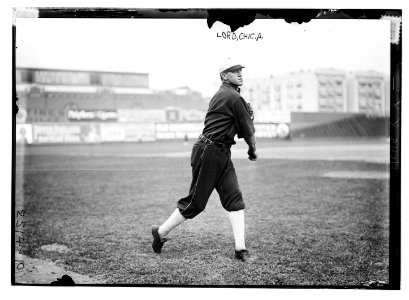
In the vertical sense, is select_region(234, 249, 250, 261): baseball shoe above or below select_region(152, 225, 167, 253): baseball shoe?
below

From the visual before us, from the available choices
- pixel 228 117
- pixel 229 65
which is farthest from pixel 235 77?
pixel 228 117

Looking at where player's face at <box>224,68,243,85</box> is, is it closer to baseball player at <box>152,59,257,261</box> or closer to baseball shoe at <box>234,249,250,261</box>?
baseball player at <box>152,59,257,261</box>

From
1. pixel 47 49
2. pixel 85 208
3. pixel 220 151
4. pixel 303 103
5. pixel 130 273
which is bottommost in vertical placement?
pixel 130 273

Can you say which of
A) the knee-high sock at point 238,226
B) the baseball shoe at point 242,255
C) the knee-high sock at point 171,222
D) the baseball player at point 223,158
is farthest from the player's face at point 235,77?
the baseball shoe at point 242,255

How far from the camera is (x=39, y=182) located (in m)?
6.16

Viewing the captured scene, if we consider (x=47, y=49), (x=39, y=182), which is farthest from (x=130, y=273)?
(x=47, y=49)

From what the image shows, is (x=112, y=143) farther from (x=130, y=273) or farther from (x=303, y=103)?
(x=303, y=103)

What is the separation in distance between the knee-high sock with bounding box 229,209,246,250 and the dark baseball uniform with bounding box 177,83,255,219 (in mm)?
60

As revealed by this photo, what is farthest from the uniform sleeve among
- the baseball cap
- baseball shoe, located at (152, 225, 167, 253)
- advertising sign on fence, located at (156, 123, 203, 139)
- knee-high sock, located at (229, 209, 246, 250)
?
baseball shoe, located at (152, 225, 167, 253)

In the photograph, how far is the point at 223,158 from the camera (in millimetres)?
5688

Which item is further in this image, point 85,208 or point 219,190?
point 85,208

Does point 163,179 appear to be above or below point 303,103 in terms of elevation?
below

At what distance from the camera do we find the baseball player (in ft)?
18.5
